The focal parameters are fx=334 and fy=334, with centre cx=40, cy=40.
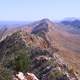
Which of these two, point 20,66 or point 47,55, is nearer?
point 20,66

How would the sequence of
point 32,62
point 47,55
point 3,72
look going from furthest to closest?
point 47,55 → point 32,62 → point 3,72

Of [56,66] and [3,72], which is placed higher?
[3,72]

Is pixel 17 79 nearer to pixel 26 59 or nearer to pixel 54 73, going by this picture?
pixel 54 73

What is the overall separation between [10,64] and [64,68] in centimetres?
351

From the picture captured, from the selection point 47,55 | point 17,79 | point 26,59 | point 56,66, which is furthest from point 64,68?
point 17,79

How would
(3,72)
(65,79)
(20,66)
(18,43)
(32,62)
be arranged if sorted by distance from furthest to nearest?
(18,43), (32,62), (20,66), (65,79), (3,72)

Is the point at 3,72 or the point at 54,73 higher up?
the point at 3,72

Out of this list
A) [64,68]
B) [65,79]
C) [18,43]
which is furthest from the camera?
[18,43]

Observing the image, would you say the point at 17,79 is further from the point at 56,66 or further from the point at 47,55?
the point at 47,55

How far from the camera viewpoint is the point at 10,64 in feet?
69.6

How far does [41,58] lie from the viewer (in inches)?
930

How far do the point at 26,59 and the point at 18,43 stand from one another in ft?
36.5

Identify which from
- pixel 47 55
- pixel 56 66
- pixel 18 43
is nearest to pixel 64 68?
pixel 56 66

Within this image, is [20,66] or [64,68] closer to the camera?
[20,66]
